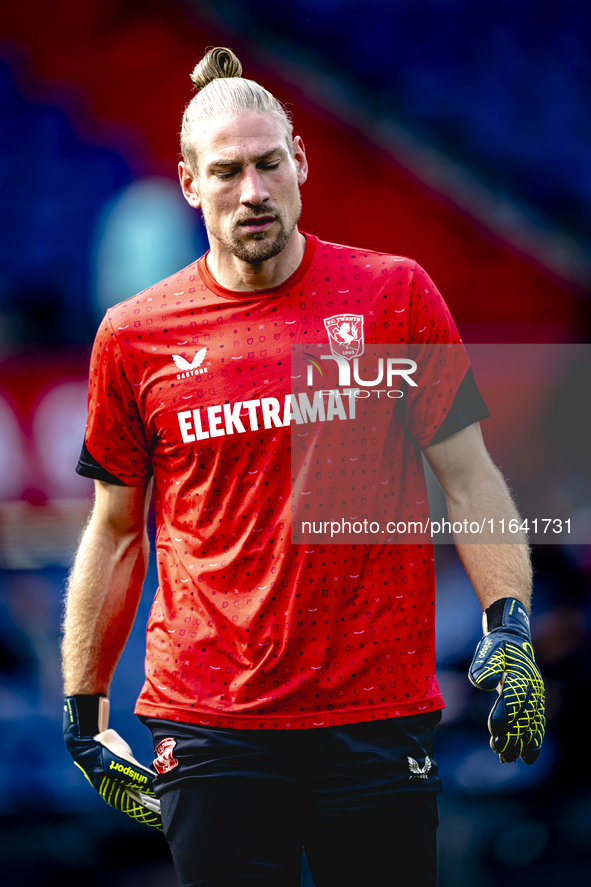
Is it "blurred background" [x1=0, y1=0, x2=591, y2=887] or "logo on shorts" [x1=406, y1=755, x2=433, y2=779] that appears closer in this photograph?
"logo on shorts" [x1=406, y1=755, x2=433, y2=779]

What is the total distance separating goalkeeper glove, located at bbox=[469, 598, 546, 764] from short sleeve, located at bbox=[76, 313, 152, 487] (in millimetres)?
843

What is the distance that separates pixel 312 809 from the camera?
1.89m

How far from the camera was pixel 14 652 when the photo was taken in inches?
137

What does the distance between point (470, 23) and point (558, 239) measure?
810 millimetres

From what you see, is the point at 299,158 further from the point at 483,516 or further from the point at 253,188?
the point at 483,516

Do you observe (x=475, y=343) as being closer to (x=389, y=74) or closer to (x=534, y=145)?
(x=534, y=145)

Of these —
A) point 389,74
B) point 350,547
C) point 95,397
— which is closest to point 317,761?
point 350,547

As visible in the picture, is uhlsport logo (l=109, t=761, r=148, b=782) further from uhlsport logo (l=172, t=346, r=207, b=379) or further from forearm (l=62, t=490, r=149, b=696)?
uhlsport logo (l=172, t=346, r=207, b=379)

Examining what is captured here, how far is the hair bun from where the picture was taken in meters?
2.21

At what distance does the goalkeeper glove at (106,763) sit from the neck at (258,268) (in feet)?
3.29

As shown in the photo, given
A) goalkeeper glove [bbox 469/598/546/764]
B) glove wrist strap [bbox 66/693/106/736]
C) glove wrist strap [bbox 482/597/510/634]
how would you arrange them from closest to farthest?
goalkeeper glove [bbox 469/598/546/764] → glove wrist strap [bbox 482/597/510/634] → glove wrist strap [bbox 66/693/106/736]

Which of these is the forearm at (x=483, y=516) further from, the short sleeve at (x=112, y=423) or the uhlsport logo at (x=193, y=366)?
the short sleeve at (x=112, y=423)

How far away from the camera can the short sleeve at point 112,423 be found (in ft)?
→ 7.00

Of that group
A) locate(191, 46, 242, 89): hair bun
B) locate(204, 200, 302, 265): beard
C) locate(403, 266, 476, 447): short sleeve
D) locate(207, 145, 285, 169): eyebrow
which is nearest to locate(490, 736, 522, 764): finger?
locate(403, 266, 476, 447): short sleeve
